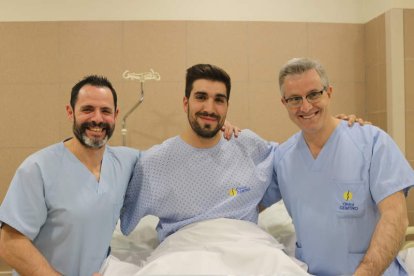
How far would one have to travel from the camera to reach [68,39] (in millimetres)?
2709

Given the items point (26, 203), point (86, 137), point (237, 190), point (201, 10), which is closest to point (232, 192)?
point (237, 190)

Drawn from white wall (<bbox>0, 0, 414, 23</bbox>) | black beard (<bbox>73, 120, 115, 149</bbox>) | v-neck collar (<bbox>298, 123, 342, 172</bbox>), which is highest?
white wall (<bbox>0, 0, 414, 23</bbox>)

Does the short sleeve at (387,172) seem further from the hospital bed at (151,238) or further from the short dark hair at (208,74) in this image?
the short dark hair at (208,74)

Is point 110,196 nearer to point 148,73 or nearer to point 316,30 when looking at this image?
point 148,73

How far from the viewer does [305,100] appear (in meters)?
1.58

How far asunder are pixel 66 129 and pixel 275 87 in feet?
4.71

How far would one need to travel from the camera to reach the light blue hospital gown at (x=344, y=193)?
1544 mm

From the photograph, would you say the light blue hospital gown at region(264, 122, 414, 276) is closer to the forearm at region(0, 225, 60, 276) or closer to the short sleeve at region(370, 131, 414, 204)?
the short sleeve at region(370, 131, 414, 204)

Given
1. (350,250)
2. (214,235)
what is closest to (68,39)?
(214,235)

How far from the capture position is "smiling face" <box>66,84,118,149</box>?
1.57m

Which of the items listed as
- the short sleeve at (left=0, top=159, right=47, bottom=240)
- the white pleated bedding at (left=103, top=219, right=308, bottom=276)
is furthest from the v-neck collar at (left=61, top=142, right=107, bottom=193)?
the white pleated bedding at (left=103, top=219, right=308, bottom=276)

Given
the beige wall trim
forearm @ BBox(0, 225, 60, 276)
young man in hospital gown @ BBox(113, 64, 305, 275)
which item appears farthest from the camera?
the beige wall trim

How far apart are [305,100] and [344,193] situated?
0.39 meters

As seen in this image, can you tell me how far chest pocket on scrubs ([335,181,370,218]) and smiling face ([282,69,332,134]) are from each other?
0.84 feet
